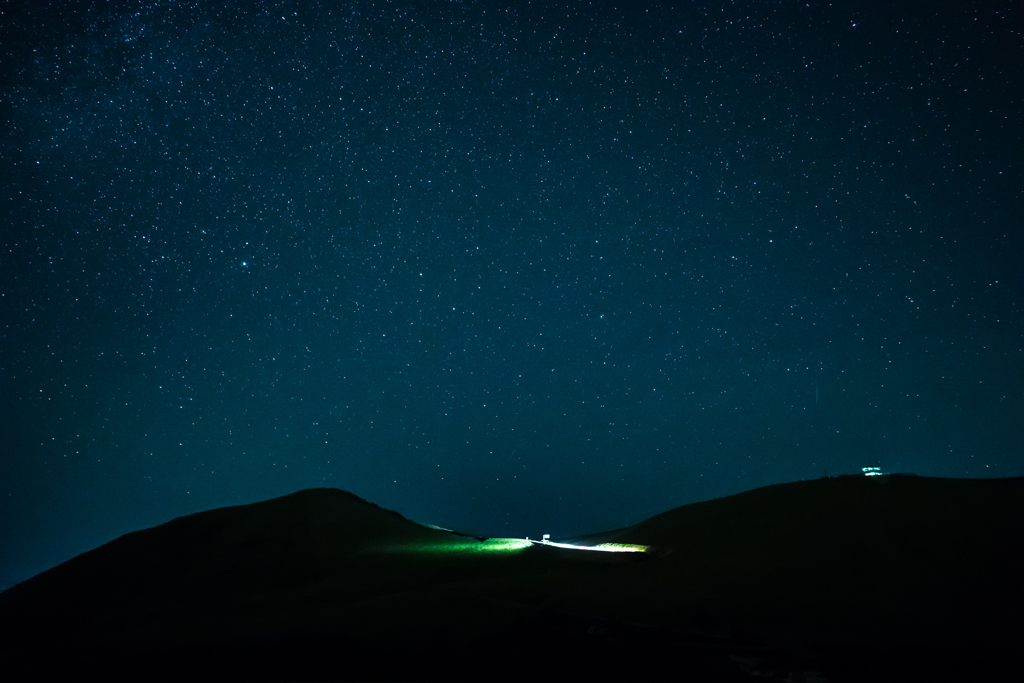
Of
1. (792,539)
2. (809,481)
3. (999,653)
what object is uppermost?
(809,481)

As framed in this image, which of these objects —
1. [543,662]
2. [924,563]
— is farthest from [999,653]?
[543,662]

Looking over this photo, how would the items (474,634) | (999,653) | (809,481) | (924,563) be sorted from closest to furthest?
(999,653)
(474,634)
(924,563)
(809,481)

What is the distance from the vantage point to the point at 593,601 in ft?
36.2

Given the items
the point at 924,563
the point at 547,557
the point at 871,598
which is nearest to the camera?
the point at 871,598

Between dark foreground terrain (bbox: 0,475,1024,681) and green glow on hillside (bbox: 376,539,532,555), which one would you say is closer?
dark foreground terrain (bbox: 0,475,1024,681)

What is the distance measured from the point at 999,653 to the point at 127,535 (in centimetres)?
2304

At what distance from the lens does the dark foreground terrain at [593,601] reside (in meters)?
8.36

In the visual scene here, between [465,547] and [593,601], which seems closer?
[593,601]

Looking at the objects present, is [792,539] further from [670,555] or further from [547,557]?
[547,557]

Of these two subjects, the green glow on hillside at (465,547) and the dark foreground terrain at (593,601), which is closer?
the dark foreground terrain at (593,601)

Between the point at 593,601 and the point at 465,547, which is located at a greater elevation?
the point at 465,547

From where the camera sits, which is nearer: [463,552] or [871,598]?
[871,598]

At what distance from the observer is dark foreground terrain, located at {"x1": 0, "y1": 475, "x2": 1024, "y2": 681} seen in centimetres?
836

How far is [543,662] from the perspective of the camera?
8.26m
